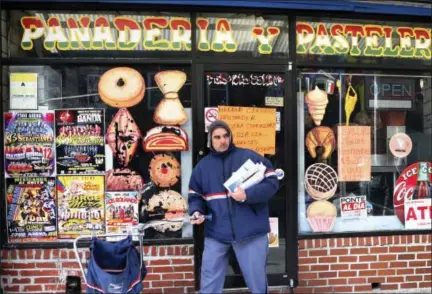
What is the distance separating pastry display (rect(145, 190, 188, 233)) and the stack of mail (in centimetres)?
127

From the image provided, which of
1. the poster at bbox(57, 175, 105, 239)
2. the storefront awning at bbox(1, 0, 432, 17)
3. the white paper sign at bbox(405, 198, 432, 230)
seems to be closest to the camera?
the storefront awning at bbox(1, 0, 432, 17)

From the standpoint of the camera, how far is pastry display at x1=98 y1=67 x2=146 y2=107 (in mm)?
4953

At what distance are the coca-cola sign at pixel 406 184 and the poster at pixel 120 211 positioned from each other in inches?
112

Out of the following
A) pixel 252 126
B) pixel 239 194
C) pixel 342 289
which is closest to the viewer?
pixel 239 194

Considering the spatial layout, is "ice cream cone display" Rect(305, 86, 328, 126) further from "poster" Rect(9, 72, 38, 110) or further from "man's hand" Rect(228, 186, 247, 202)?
"poster" Rect(9, 72, 38, 110)

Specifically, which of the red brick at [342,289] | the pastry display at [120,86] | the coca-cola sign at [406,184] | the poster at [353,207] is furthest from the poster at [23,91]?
the coca-cola sign at [406,184]

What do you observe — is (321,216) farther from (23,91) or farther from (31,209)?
(23,91)

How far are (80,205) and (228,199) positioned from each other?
1.77 metres

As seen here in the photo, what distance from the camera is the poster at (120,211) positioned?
4926 millimetres

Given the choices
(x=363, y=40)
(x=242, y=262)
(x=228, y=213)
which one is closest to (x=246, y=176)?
(x=228, y=213)

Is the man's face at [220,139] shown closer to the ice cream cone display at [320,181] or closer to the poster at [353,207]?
the ice cream cone display at [320,181]

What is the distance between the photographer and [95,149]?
194 inches

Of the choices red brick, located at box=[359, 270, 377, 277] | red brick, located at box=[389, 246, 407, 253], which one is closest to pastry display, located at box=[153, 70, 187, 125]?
red brick, located at box=[359, 270, 377, 277]

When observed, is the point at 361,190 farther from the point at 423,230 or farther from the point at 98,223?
the point at 98,223
